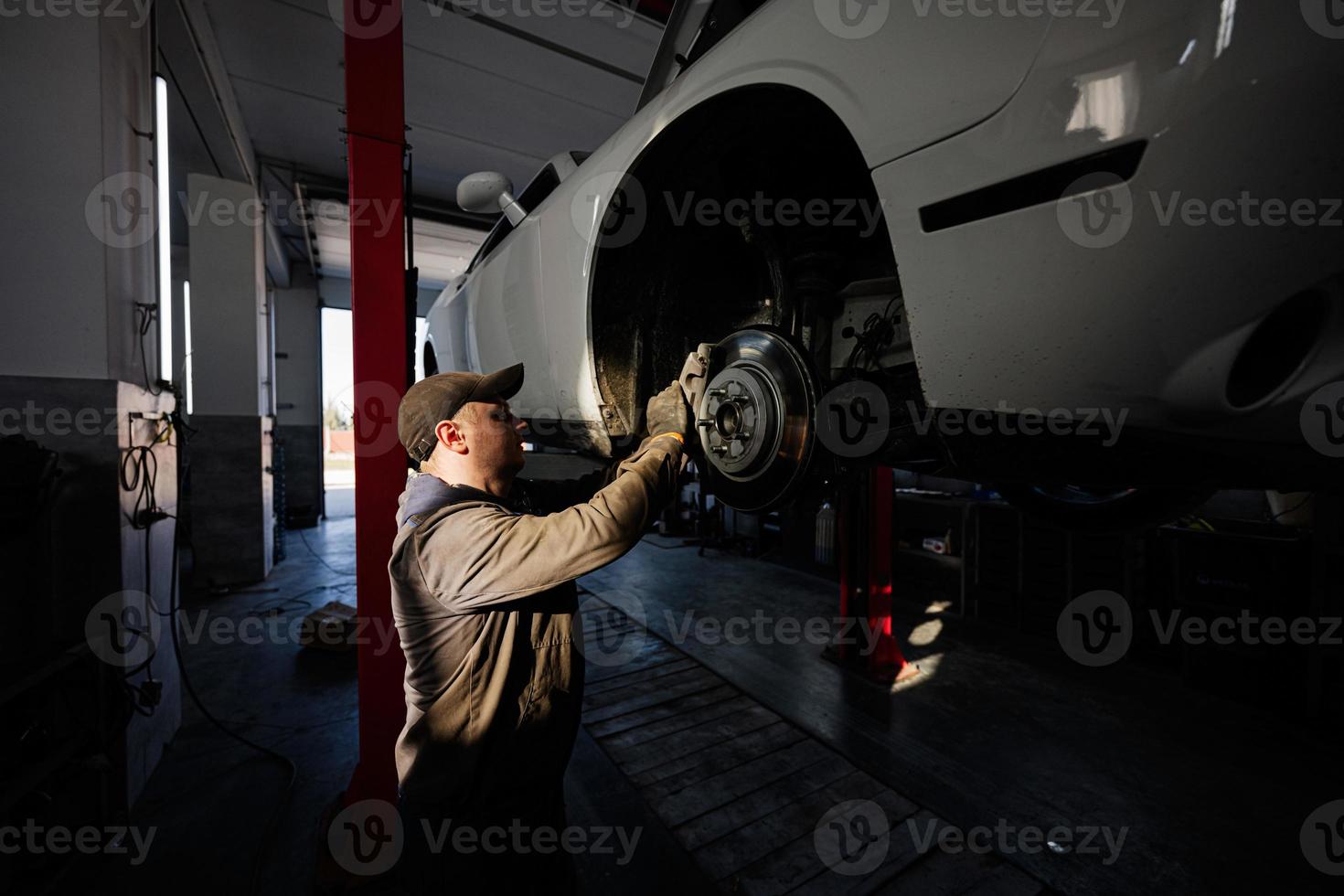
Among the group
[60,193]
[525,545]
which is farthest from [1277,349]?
[60,193]

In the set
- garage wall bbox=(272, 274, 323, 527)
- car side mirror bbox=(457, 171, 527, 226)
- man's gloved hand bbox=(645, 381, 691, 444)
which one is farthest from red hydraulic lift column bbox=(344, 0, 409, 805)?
garage wall bbox=(272, 274, 323, 527)

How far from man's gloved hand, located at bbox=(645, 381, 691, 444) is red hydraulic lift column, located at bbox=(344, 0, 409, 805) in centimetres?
85

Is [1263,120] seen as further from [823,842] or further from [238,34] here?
[238,34]

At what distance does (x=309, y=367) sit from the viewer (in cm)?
817

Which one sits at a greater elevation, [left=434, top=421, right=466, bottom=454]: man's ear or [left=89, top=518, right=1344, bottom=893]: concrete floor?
[left=434, top=421, right=466, bottom=454]: man's ear

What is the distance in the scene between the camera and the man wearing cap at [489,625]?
94 centimetres

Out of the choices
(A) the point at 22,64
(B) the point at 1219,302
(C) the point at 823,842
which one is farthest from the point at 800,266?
(A) the point at 22,64

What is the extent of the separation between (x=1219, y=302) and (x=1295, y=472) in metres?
0.41

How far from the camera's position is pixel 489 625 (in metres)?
1.09

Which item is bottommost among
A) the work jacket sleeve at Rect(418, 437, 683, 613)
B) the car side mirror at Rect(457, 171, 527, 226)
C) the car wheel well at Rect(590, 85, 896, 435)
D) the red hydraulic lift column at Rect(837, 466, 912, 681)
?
the red hydraulic lift column at Rect(837, 466, 912, 681)

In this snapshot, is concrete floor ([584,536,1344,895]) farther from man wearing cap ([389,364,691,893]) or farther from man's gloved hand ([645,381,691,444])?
man's gloved hand ([645,381,691,444])

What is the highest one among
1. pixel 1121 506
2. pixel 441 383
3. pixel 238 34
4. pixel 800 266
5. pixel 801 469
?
pixel 238 34

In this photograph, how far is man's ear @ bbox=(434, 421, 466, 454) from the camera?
112cm

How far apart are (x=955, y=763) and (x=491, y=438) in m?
2.24
